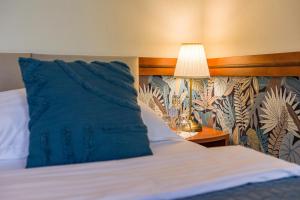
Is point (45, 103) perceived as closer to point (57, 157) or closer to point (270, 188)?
point (57, 157)

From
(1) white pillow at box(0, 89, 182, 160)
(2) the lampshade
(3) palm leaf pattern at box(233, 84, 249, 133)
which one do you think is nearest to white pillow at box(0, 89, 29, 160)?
(1) white pillow at box(0, 89, 182, 160)

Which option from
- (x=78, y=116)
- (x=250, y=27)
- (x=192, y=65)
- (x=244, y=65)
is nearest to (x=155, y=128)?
(x=78, y=116)

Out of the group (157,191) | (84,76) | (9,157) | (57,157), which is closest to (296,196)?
(157,191)

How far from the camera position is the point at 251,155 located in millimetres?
1333

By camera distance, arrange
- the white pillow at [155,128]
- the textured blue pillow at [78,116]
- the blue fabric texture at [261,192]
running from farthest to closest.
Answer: the white pillow at [155,128] < the textured blue pillow at [78,116] < the blue fabric texture at [261,192]

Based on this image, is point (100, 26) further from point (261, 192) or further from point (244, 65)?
point (261, 192)

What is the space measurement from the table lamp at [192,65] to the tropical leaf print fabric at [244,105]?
202 mm

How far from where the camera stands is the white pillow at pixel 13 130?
1.37 metres

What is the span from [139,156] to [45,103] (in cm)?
45

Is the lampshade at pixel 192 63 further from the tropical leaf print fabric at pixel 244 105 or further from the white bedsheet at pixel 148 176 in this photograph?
the white bedsheet at pixel 148 176

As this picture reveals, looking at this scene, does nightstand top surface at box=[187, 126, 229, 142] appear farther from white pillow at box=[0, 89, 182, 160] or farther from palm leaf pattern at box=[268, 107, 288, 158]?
white pillow at box=[0, 89, 182, 160]

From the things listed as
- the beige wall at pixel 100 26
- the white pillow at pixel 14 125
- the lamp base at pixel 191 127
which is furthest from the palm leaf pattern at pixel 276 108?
the white pillow at pixel 14 125

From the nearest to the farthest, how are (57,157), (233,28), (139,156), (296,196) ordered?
(296,196), (57,157), (139,156), (233,28)

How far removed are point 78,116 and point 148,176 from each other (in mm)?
419
